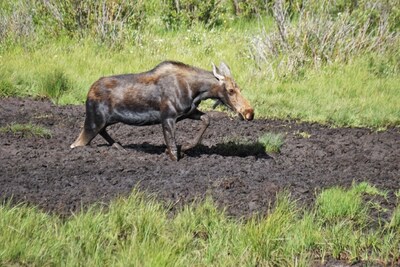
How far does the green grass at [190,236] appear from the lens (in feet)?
19.6

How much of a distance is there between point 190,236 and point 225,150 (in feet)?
11.3

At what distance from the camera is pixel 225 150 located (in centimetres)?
987

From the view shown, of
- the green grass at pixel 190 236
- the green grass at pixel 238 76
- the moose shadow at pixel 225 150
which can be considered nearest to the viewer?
the green grass at pixel 190 236

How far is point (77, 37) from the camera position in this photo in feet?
54.1

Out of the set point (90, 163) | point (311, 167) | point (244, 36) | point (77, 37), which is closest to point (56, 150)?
point (90, 163)

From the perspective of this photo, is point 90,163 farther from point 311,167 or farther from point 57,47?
A: point 57,47

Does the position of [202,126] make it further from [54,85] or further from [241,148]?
[54,85]

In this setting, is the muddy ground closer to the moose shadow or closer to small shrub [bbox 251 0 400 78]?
the moose shadow

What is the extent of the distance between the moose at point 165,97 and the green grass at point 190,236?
A: 6.97 ft

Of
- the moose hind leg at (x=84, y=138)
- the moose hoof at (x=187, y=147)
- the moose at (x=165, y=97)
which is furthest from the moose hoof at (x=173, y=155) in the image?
the moose hind leg at (x=84, y=138)

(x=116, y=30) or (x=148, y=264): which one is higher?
(x=148, y=264)

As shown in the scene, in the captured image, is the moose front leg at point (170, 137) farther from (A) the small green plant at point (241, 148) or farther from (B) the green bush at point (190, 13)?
(B) the green bush at point (190, 13)

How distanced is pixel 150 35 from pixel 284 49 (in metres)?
3.15

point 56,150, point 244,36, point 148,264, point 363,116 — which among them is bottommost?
point 244,36
